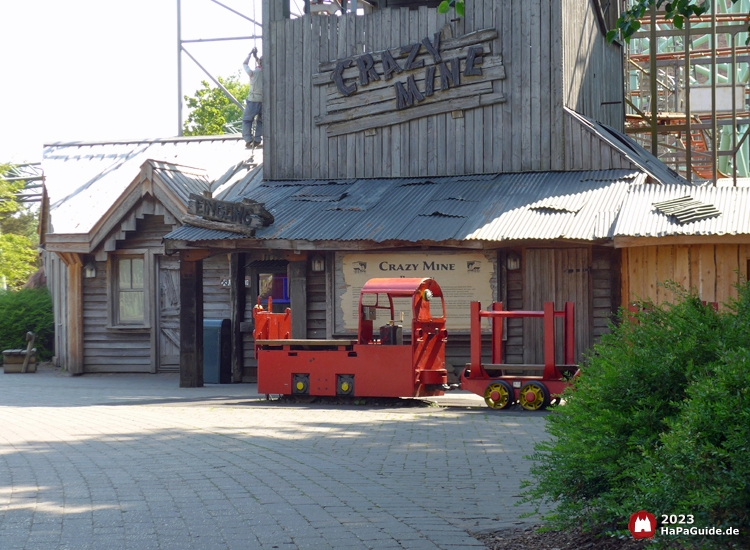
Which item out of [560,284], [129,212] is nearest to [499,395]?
[560,284]

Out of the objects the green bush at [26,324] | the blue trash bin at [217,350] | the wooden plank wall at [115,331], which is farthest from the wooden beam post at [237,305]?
the green bush at [26,324]

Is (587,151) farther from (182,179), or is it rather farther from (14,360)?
(14,360)

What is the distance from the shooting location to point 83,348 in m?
23.3

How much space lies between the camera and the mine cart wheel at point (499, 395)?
1410 cm

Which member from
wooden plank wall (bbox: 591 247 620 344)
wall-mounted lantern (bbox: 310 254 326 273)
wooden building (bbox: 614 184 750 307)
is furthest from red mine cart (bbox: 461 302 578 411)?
wall-mounted lantern (bbox: 310 254 326 273)

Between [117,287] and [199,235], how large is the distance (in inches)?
240

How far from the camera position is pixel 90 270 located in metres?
22.9

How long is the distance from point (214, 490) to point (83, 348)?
16592 millimetres

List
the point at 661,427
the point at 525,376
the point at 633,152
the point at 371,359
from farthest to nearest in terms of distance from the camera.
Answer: the point at 633,152 → the point at 371,359 → the point at 525,376 → the point at 661,427

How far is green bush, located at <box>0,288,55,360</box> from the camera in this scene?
87.7 feet

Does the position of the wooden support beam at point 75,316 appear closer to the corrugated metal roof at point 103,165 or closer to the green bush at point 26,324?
the corrugated metal roof at point 103,165

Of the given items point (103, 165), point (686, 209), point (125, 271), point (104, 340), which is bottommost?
point (104, 340)

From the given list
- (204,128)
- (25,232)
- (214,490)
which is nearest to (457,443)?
(214,490)

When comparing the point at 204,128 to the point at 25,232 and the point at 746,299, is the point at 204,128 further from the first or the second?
the point at 746,299
